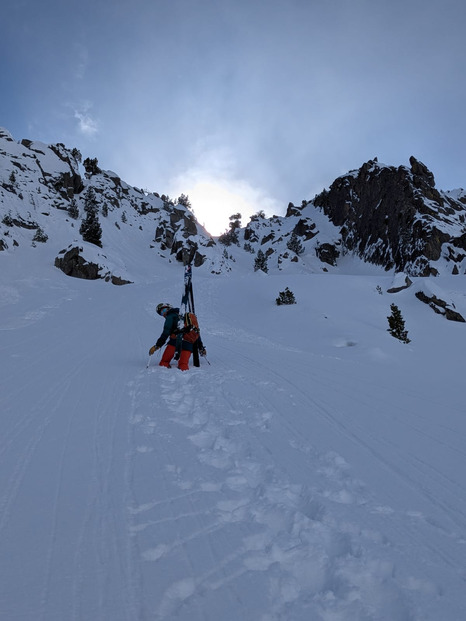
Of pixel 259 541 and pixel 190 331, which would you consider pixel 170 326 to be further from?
pixel 259 541

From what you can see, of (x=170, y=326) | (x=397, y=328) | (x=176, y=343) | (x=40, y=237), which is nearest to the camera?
(x=176, y=343)

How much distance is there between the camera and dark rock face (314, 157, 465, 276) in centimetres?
4666

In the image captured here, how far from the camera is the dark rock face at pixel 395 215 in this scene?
46.7 m

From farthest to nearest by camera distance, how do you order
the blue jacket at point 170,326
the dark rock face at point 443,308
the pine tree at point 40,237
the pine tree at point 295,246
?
1. the pine tree at point 295,246
2. the pine tree at point 40,237
3. the dark rock face at point 443,308
4. the blue jacket at point 170,326

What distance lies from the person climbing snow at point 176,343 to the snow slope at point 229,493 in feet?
1.08

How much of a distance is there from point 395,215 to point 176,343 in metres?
58.9

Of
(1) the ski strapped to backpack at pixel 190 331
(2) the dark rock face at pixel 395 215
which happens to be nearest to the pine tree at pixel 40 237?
(1) the ski strapped to backpack at pixel 190 331

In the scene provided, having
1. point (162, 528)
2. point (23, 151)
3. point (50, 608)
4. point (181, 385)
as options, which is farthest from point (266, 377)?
point (23, 151)

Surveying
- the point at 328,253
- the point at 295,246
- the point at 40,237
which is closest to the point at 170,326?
the point at 40,237

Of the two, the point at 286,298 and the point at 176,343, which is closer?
the point at 176,343

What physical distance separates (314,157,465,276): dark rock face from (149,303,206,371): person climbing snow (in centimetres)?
4696

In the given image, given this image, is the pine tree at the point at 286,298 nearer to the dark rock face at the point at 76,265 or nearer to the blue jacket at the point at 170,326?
the blue jacket at the point at 170,326

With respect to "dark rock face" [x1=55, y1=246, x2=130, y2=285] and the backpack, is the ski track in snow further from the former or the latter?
"dark rock face" [x1=55, y1=246, x2=130, y2=285]

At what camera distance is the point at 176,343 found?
23.6 ft
